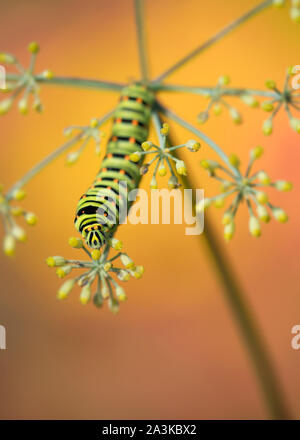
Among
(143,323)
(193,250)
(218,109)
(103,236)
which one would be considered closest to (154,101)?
(218,109)

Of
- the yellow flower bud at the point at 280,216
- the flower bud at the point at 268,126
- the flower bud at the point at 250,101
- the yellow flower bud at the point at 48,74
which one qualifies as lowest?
the yellow flower bud at the point at 280,216

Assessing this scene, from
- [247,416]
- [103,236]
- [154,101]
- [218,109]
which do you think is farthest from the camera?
[247,416]

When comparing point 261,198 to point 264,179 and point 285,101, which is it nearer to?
point 264,179

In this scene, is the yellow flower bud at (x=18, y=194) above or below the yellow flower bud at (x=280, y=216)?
above

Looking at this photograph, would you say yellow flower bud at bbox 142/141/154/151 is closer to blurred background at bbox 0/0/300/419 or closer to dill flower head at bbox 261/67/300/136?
dill flower head at bbox 261/67/300/136

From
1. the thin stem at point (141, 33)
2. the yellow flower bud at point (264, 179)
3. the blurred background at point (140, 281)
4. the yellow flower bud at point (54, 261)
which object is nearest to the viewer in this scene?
the yellow flower bud at point (264, 179)

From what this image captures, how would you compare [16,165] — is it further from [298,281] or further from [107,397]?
[298,281]

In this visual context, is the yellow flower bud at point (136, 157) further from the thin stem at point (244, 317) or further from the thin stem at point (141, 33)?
the thin stem at point (141, 33)

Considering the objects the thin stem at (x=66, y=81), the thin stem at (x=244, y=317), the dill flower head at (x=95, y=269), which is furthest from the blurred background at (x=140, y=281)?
the dill flower head at (x=95, y=269)
